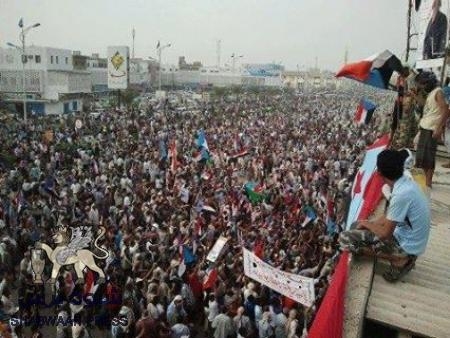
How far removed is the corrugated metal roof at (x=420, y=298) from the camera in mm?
3250

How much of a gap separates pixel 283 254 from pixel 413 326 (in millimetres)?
5614

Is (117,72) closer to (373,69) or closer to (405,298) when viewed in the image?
(373,69)

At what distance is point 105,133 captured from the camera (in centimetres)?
2328

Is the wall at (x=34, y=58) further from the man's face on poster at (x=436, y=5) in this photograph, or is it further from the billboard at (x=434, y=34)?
the man's face on poster at (x=436, y=5)

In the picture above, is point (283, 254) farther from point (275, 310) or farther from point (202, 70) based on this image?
point (202, 70)

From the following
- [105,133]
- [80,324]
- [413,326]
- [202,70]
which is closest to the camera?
[413,326]

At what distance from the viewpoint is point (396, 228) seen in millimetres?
3789

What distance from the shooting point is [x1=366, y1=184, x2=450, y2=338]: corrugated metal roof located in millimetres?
3250

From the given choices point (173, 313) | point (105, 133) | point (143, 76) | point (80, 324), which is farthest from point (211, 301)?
point (143, 76)

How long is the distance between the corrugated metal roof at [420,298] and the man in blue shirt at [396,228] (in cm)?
14

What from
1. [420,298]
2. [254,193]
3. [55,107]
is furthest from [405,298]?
[55,107]

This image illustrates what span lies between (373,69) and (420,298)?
408cm

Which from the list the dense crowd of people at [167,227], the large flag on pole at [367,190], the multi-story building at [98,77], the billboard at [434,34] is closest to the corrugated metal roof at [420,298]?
the large flag on pole at [367,190]

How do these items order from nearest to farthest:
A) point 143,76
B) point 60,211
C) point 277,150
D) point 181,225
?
point 181,225
point 60,211
point 277,150
point 143,76
